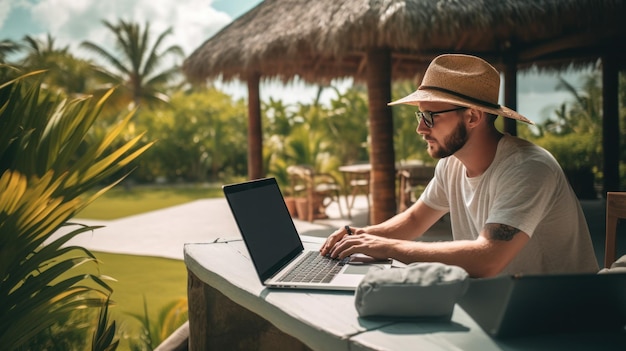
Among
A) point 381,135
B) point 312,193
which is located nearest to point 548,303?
point 381,135

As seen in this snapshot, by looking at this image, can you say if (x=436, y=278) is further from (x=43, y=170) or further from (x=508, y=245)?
(x=43, y=170)

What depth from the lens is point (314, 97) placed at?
20.6 metres

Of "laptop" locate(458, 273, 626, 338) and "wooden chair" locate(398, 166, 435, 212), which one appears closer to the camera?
"laptop" locate(458, 273, 626, 338)

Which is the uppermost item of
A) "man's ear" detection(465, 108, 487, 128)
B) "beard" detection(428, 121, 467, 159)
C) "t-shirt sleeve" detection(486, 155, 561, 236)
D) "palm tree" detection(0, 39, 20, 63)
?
"palm tree" detection(0, 39, 20, 63)

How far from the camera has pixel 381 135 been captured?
19.5 ft

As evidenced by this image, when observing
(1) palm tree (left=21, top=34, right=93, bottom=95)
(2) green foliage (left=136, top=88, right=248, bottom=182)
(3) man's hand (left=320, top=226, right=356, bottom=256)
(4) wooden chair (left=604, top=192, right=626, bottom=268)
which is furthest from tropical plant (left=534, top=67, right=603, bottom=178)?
(1) palm tree (left=21, top=34, right=93, bottom=95)

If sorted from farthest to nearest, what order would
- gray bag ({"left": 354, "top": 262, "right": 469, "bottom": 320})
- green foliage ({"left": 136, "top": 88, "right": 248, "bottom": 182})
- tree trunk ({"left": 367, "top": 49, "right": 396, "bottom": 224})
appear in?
green foliage ({"left": 136, "top": 88, "right": 248, "bottom": 182}) < tree trunk ({"left": 367, "top": 49, "right": 396, "bottom": 224}) < gray bag ({"left": 354, "top": 262, "right": 469, "bottom": 320})

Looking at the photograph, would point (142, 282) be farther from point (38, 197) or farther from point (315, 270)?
point (315, 270)

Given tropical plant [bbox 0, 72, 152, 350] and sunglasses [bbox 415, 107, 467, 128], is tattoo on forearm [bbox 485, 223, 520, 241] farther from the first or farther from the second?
tropical plant [bbox 0, 72, 152, 350]

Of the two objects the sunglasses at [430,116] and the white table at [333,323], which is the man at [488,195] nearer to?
the sunglasses at [430,116]

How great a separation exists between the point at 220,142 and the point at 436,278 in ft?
62.6

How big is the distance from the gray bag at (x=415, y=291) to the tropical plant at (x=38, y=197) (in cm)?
94

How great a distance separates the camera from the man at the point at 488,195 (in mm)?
1481

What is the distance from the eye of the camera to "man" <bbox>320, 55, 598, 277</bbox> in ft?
4.86
